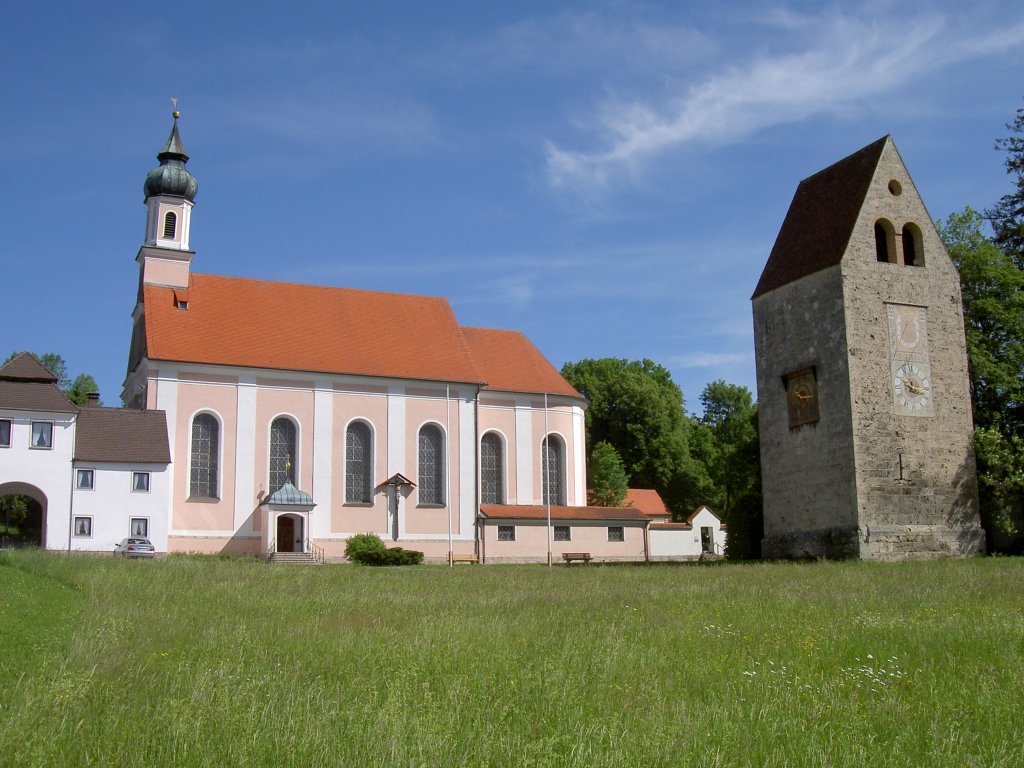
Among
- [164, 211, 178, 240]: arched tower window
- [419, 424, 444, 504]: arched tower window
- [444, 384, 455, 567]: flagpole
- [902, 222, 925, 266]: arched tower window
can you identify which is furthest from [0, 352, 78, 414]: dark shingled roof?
[902, 222, 925, 266]: arched tower window

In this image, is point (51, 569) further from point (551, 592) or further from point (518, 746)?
point (518, 746)

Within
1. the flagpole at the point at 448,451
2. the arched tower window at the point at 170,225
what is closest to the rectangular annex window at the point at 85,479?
the arched tower window at the point at 170,225

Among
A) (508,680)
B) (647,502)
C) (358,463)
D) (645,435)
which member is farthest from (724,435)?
(508,680)

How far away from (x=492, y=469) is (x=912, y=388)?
64.9 feet

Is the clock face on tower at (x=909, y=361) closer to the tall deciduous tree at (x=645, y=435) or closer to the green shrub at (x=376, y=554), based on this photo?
the green shrub at (x=376, y=554)

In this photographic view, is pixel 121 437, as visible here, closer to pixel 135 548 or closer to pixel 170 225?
pixel 135 548

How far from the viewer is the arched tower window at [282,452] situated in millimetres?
40281

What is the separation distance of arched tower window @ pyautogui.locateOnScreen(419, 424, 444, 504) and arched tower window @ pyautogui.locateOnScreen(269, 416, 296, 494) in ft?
18.7

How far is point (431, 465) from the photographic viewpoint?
43344 millimetres

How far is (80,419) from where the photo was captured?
121ft

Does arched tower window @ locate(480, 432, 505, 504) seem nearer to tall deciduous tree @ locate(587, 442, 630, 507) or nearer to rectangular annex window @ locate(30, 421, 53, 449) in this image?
tall deciduous tree @ locate(587, 442, 630, 507)

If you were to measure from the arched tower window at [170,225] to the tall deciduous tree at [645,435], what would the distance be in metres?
34.5

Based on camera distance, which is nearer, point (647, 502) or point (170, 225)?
point (170, 225)

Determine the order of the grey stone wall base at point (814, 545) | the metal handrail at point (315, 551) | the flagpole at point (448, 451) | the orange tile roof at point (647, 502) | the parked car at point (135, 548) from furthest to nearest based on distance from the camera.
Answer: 1. the orange tile roof at point (647, 502)
2. the flagpole at point (448, 451)
3. the metal handrail at point (315, 551)
4. the parked car at point (135, 548)
5. the grey stone wall base at point (814, 545)
